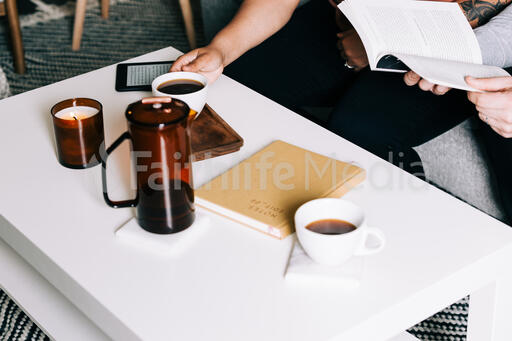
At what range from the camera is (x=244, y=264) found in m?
0.80

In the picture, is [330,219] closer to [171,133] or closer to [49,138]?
[171,133]

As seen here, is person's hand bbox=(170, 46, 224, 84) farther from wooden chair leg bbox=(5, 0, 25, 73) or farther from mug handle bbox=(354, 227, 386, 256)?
wooden chair leg bbox=(5, 0, 25, 73)

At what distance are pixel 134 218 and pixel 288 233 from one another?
21 cm

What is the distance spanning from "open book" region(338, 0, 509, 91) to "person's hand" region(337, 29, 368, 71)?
0.63 feet

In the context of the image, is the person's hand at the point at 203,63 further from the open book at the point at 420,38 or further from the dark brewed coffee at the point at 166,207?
the dark brewed coffee at the point at 166,207

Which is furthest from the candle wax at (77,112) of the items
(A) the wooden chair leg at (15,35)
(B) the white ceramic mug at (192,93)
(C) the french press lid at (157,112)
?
(A) the wooden chair leg at (15,35)

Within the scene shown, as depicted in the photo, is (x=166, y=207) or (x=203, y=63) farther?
(x=203, y=63)

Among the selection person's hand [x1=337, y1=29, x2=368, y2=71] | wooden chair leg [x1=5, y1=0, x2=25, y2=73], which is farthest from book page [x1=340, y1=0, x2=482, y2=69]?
wooden chair leg [x1=5, y1=0, x2=25, y2=73]

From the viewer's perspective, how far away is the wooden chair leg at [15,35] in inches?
82.5

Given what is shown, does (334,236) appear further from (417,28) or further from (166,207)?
(417,28)

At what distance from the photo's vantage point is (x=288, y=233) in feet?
2.79

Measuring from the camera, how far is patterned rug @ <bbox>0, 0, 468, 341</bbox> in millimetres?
2252

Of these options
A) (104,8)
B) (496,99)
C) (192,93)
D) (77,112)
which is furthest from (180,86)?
(104,8)

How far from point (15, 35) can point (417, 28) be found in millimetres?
1526
